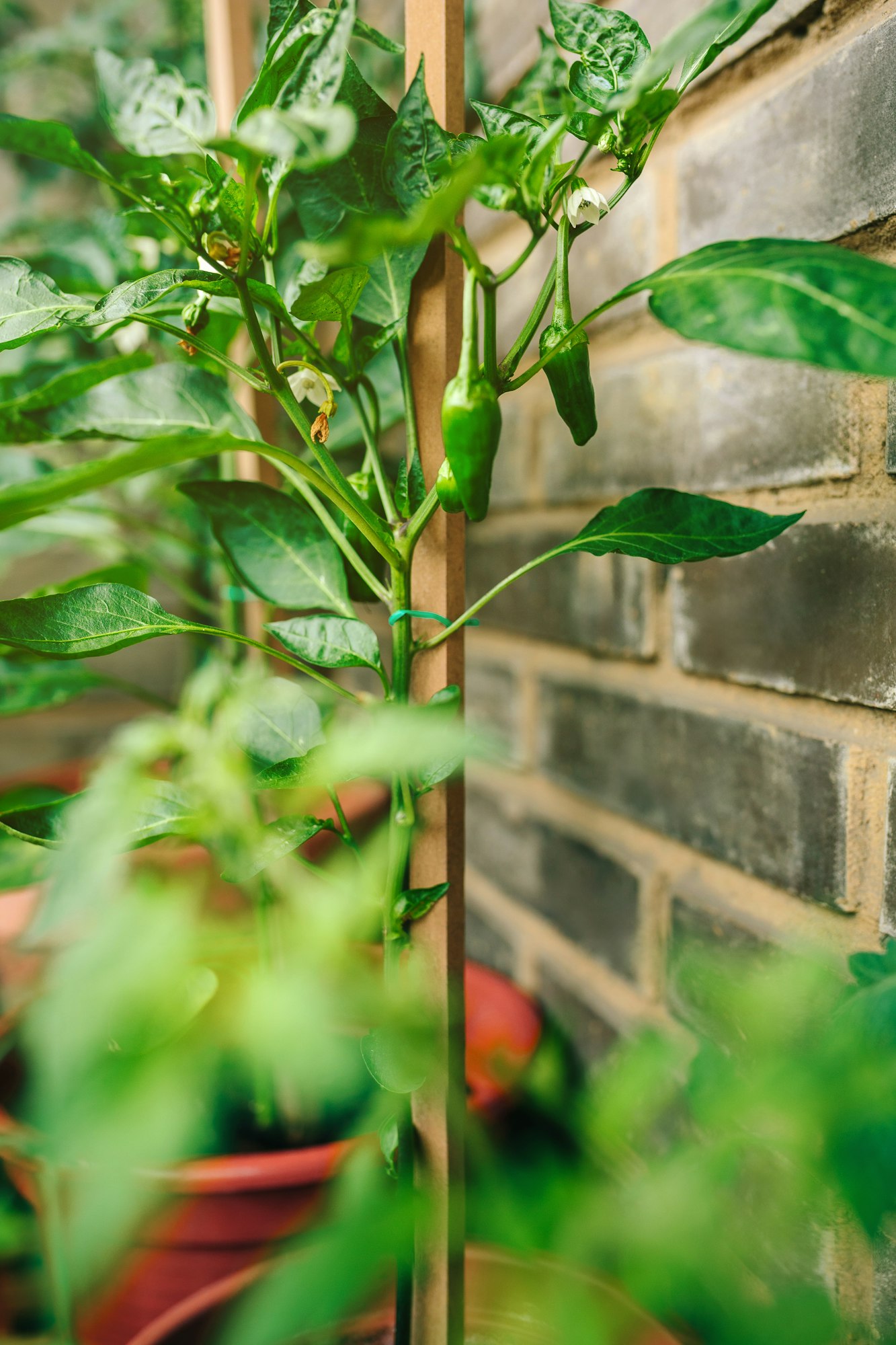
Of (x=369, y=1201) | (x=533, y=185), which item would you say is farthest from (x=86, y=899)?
(x=533, y=185)

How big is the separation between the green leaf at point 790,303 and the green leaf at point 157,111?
164 millimetres

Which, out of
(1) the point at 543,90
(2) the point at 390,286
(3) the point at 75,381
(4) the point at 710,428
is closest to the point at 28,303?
(3) the point at 75,381

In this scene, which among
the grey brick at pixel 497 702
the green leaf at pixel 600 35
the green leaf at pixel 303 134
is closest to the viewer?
the green leaf at pixel 303 134

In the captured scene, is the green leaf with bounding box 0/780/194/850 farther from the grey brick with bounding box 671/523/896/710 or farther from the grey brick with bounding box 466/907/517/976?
the grey brick with bounding box 466/907/517/976

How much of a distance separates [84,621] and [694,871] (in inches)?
15.7

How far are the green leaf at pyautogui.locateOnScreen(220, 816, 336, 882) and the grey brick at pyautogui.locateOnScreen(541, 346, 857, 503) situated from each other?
31 centimetres

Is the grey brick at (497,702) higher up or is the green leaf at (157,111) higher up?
the green leaf at (157,111)

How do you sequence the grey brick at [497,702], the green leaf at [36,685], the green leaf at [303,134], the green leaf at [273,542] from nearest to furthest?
1. the green leaf at [303,134]
2. the green leaf at [273,542]
3. the green leaf at [36,685]
4. the grey brick at [497,702]

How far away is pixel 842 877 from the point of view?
0.42 meters

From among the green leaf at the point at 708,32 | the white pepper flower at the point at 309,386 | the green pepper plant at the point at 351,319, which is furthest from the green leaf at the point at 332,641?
the green leaf at the point at 708,32

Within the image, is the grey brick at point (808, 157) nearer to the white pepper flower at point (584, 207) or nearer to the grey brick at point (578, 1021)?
the white pepper flower at point (584, 207)

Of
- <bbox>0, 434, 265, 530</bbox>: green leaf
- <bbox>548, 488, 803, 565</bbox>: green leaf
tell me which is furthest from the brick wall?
<bbox>0, 434, 265, 530</bbox>: green leaf

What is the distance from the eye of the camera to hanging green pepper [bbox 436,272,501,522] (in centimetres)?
28

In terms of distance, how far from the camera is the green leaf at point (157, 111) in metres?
0.29
